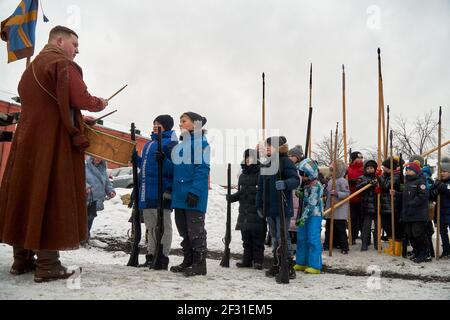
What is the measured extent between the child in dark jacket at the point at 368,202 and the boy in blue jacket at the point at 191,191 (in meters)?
4.31

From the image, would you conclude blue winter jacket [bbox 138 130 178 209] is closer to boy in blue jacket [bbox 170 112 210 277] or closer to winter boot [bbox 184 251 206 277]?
boy in blue jacket [bbox 170 112 210 277]

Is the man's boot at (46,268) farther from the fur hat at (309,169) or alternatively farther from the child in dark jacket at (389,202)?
the child in dark jacket at (389,202)

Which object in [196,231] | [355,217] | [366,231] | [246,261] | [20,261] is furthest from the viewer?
[355,217]

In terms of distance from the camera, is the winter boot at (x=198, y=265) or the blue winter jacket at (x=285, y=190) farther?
the blue winter jacket at (x=285, y=190)

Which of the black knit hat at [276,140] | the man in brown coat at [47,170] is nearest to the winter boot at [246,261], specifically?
the black knit hat at [276,140]

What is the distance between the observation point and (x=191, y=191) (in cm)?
453

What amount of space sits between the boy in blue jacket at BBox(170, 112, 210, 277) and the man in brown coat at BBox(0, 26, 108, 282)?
48.3 inches

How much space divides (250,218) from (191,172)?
1.78 metres

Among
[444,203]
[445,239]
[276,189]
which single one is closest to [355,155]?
[444,203]

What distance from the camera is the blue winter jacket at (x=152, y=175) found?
16.2 ft

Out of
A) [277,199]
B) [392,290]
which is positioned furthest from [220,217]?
[392,290]

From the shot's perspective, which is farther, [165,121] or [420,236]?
[420,236]

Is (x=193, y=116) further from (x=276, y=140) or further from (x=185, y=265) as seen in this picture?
(x=185, y=265)

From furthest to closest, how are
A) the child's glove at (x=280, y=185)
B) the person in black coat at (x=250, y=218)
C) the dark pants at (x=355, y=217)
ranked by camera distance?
the dark pants at (x=355, y=217) < the person in black coat at (x=250, y=218) < the child's glove at (x=280, y=185)
